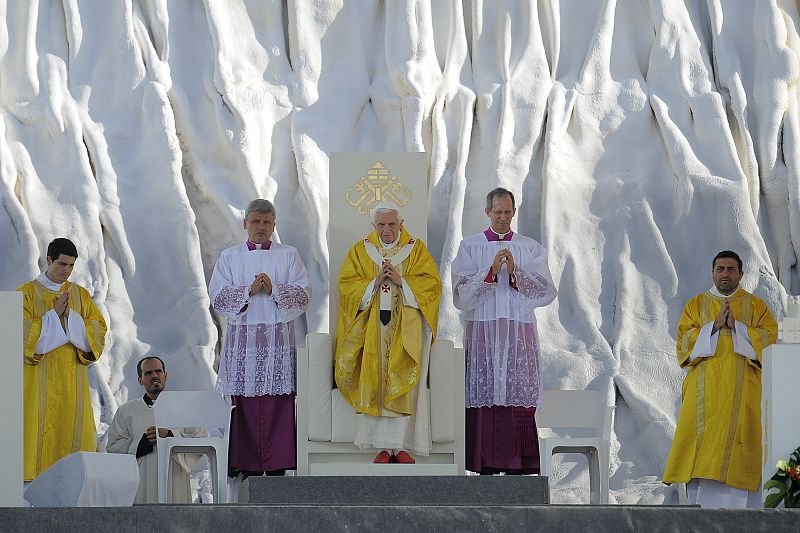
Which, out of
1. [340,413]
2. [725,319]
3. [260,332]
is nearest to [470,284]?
[340,413]

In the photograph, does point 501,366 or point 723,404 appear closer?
point 501,366

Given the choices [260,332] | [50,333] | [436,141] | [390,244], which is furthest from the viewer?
[436,141]

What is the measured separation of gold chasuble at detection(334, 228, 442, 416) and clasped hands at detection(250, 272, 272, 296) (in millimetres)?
560

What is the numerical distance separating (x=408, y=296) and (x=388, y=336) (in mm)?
251

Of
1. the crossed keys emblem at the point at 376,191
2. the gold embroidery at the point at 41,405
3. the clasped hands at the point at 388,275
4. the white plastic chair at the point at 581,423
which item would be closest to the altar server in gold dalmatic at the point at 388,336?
the clasped hands at the point at 388,275

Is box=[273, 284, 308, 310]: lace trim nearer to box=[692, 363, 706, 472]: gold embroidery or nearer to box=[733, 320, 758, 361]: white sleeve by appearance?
box=[692, 363, 706, 472]: gold embroidery

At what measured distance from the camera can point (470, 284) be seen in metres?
10.5

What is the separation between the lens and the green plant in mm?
8094

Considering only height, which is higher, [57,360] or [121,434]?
[57,360]

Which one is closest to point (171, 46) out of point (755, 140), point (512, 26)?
point (512, 26)

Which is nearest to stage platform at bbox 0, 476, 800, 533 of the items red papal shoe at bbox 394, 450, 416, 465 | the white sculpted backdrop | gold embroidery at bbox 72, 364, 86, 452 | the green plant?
the green plant

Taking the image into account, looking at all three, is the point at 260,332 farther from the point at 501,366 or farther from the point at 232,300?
the point at 501,366

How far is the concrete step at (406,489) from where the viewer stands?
9.15 m

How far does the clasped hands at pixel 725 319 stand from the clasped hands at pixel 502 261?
4.15 feet
